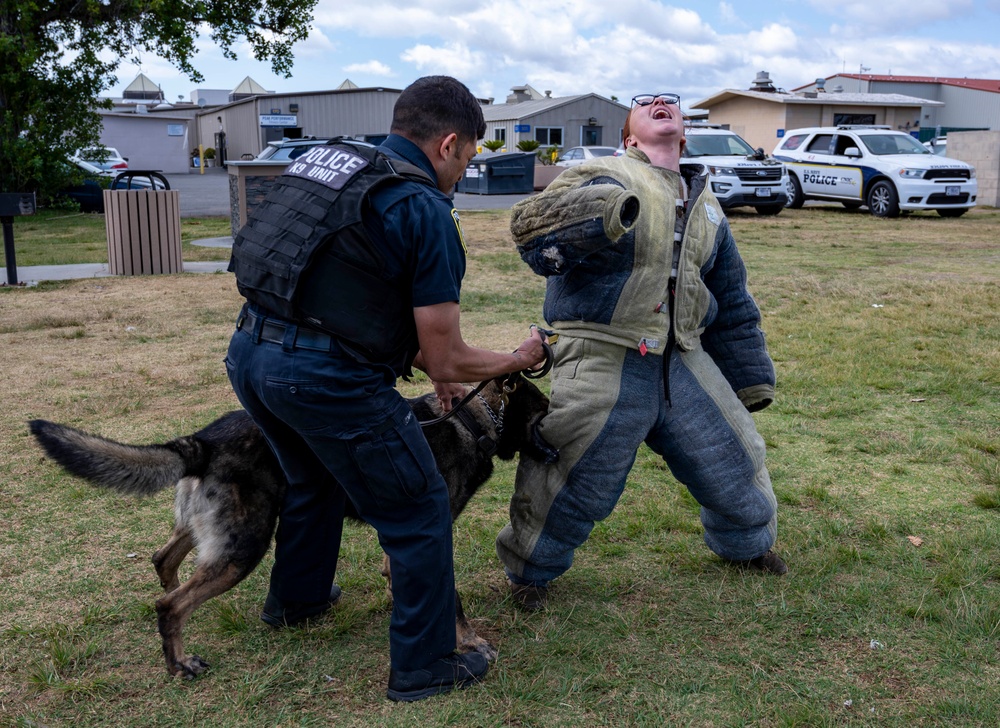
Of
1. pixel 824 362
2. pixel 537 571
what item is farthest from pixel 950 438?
pixel 537 571

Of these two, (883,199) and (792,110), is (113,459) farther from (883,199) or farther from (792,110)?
(792,110)

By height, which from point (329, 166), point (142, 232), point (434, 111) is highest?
point (434, 111)

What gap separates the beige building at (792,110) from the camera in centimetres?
3472

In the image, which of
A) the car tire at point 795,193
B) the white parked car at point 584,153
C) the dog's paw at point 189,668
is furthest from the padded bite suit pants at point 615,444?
→ the white parked car at point 584,153

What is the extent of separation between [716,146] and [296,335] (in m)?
17.9

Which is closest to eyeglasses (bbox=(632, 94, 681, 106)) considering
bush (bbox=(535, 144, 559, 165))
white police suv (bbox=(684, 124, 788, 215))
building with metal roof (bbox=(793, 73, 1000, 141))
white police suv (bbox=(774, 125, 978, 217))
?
white police suv (bbox=(684, 124, 788, 215))

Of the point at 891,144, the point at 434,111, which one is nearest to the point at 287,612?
the point at 434,111

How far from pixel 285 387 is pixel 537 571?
1384 millimetres

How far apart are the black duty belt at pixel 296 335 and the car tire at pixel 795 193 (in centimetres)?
1879

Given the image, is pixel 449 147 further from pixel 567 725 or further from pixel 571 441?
pixel 567 725

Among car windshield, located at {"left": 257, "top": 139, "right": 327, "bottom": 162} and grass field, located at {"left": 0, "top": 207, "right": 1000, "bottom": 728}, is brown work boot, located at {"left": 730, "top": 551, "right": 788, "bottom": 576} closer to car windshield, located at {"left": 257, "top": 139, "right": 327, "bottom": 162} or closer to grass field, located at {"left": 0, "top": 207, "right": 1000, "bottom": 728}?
grass field, located at {"left": 0, "top": 207, "right": 1000, "bottom": 728}

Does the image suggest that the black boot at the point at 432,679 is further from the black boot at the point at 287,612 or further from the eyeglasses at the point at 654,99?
the eyeglasses at the point at 654,99

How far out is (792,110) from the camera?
113 feet

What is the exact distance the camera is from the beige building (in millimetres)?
Result: 34719
